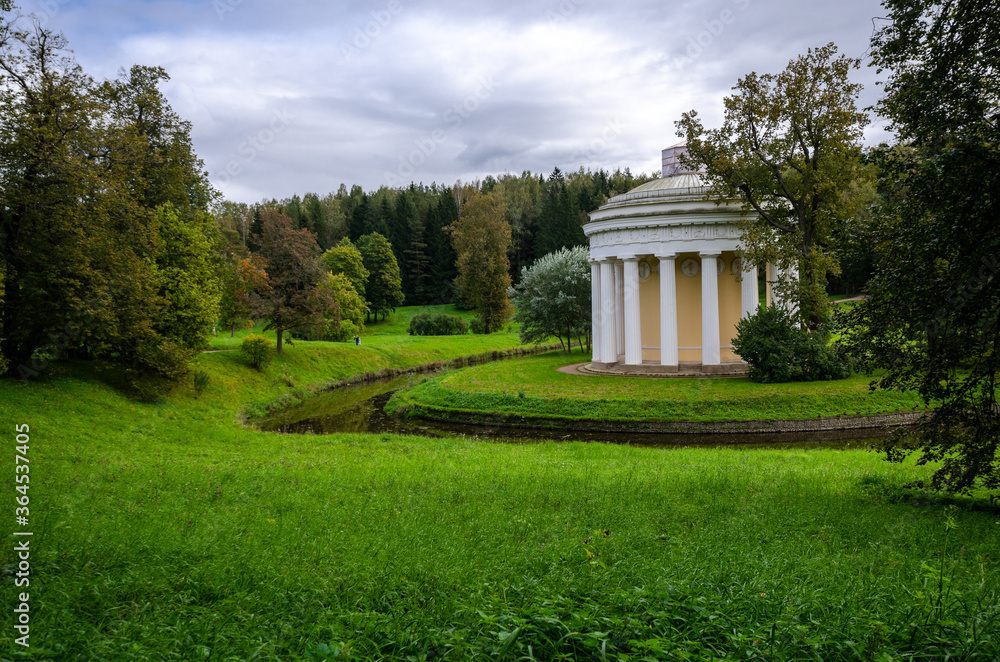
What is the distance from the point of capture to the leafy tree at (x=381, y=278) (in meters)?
72.1

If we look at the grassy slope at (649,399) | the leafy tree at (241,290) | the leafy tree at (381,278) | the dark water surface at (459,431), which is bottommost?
the dark water surface at (459,431)

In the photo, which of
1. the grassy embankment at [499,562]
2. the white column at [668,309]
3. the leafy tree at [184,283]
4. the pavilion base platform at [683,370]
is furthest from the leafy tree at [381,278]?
the grassy embankment at [499,562]

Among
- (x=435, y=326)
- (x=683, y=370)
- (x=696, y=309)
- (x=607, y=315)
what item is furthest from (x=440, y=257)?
(x=683, y=370)

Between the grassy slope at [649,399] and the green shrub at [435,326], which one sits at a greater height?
the green shrub at [435,326]

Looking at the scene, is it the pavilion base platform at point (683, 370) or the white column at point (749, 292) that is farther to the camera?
the white column at point (749, 292)

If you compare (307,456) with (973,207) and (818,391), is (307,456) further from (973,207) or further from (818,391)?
(818,391)

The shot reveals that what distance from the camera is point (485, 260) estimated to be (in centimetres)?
6638

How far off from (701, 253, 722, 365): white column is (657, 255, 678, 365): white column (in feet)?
4.29

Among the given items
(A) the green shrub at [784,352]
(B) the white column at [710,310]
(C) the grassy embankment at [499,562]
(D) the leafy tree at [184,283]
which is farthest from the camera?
(B) the white column at [710,310]

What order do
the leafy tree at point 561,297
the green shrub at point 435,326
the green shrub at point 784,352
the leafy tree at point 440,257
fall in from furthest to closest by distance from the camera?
the leafy tree at point 440,257 < the green shrub at point 435,326 < the leafy tree at point 561,297 < the green shrub at point 784,352

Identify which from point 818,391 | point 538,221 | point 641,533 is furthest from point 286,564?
point 538,221

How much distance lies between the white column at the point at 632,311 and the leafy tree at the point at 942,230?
67.7 feet

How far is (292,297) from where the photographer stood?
3594 centimetres

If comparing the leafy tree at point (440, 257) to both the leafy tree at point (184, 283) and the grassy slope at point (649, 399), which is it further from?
the leafy tree at point (184, 283)
